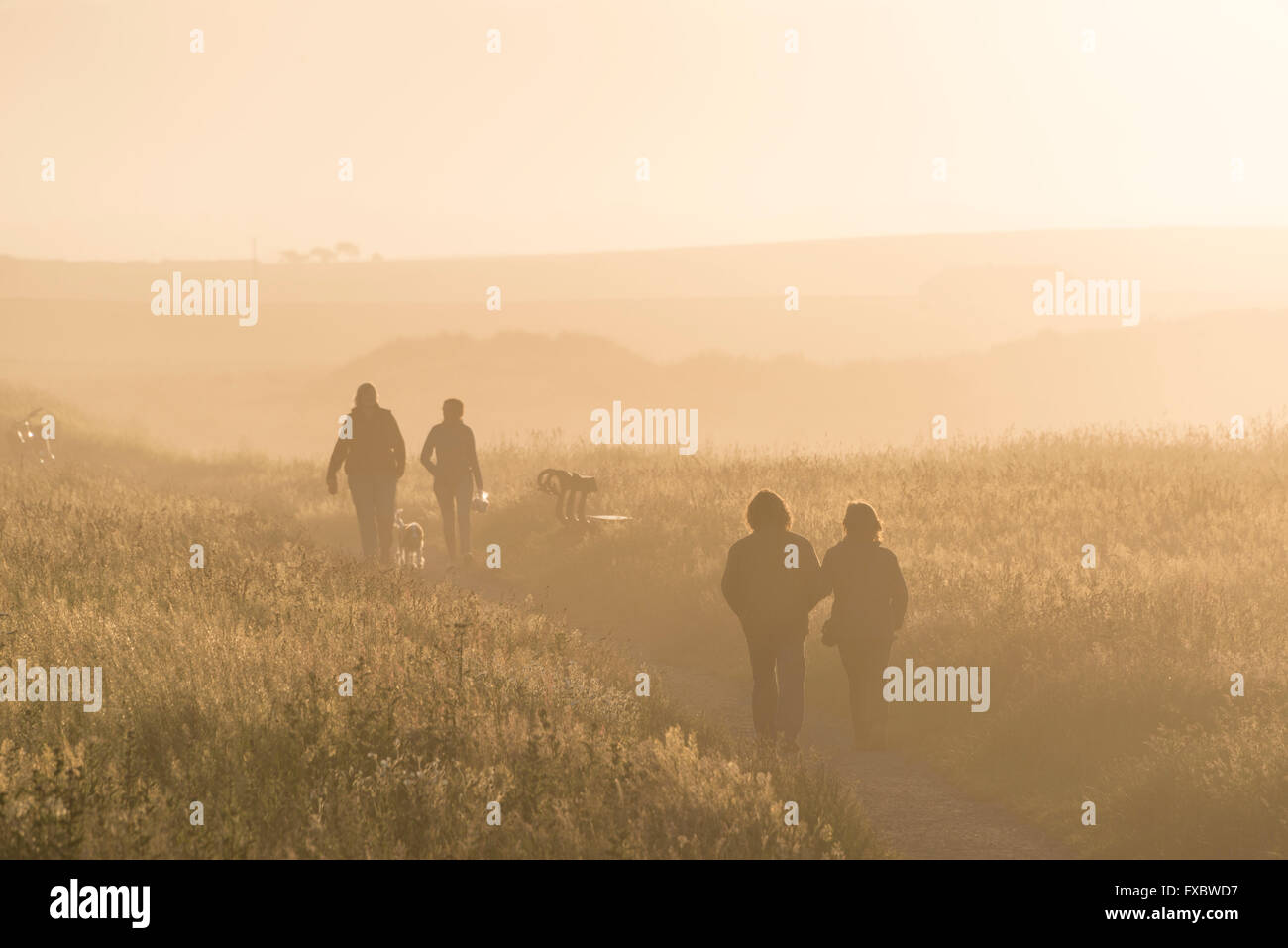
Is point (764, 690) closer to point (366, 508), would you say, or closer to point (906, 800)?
point (906, 800)

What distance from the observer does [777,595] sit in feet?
26.3

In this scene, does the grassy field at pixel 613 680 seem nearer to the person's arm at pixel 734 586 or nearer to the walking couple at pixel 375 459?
the walking couple at pixel 375 459

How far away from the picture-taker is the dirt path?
7.00 m

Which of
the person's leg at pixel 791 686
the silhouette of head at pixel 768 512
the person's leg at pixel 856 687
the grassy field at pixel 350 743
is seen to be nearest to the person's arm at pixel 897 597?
the person's leg at pixel 856 687

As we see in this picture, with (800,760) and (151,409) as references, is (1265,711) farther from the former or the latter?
(151,409)

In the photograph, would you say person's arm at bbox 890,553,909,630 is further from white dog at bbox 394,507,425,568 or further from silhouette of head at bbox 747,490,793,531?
white dog at bbox 394,507,425,568

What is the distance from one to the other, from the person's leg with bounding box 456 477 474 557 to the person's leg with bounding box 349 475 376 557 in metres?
Answer: 1.74

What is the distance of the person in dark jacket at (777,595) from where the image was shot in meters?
8.05

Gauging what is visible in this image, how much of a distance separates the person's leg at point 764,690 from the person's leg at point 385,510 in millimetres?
7109

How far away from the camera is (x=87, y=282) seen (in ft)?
409

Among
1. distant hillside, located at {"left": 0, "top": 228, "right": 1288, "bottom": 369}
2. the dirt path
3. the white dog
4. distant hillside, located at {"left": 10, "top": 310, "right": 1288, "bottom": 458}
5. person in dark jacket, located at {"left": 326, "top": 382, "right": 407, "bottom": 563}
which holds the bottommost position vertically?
the dirt path

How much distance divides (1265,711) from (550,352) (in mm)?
61996

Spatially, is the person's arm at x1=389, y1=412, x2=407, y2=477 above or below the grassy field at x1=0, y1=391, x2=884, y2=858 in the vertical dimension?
above

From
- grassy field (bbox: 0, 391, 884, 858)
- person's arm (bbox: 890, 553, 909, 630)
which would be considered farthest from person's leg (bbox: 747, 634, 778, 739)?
person's arm (bbox: 890, 553, 909, 630)
